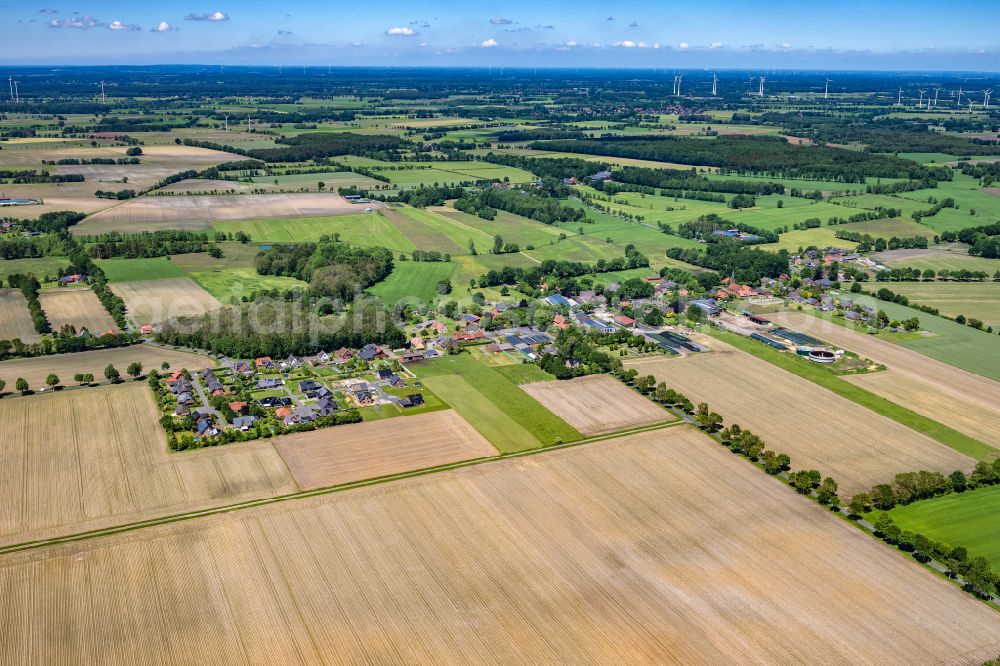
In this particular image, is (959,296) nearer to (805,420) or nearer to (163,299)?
(805,420)

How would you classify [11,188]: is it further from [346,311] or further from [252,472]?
[252,472]

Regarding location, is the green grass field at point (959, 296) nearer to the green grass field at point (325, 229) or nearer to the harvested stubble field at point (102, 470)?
the green grass field at point (325, 229)

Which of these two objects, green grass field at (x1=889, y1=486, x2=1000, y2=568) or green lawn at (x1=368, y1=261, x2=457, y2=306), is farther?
green lawn at (x1=368, y1=261, x2=457, y2=306)

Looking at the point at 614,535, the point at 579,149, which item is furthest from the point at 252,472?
the point at 579,149

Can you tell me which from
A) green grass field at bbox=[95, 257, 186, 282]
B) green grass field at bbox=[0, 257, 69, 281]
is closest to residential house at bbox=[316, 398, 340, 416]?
green grass field at bbox=[95, 257, 186, 282]

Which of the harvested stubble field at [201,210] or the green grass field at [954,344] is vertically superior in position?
the harvested stubble field at [201,210]

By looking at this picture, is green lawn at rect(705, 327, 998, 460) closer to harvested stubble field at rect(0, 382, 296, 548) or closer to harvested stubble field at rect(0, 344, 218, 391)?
harvested stubble field at rect(0, 382, 296, 548)

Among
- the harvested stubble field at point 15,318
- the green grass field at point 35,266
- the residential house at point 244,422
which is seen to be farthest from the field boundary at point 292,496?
the green grass field at point 35,266
